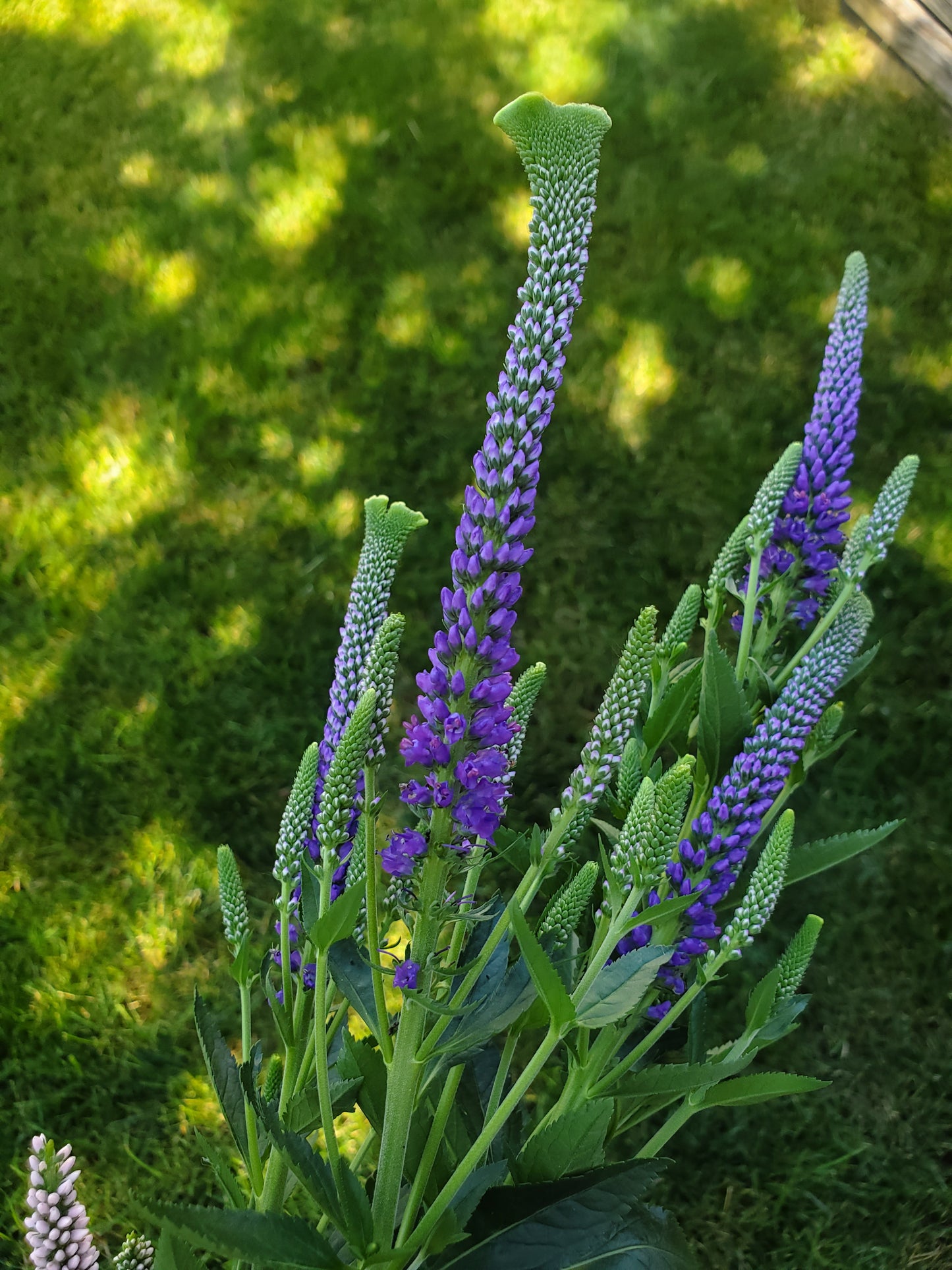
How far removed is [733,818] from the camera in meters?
1.56

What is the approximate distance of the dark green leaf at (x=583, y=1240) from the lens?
134 cm

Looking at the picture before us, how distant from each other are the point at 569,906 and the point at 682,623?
1.96 ft

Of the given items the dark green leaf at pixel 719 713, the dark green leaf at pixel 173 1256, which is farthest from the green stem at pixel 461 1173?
the dark green leaf at pixel 719 713

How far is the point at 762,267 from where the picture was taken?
13.1 feet

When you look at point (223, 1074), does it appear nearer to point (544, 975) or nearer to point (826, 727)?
point (544, 975)

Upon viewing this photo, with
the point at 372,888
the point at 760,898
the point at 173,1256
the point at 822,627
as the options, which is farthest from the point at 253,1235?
the point at 822,627

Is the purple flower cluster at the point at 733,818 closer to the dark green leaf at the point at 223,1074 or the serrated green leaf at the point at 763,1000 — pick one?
the serrated green leaf at the point at 763,1000

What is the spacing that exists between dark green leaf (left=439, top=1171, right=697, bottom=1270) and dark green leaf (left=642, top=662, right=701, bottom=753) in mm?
721

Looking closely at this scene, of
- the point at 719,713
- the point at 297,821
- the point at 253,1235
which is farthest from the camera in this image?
the point at 719,713

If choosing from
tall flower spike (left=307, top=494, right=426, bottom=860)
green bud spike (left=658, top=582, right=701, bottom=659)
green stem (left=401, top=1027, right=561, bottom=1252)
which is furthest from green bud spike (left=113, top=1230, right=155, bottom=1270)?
green bud spike (left=658, top=582, right=701, bottom=659)

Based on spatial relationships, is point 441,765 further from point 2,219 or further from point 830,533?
point 2,219

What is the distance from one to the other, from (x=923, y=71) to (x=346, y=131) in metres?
2.69

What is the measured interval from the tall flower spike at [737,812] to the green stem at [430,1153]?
39cm

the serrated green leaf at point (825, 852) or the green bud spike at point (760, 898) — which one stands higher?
the green bud spike at point (760, 898)
